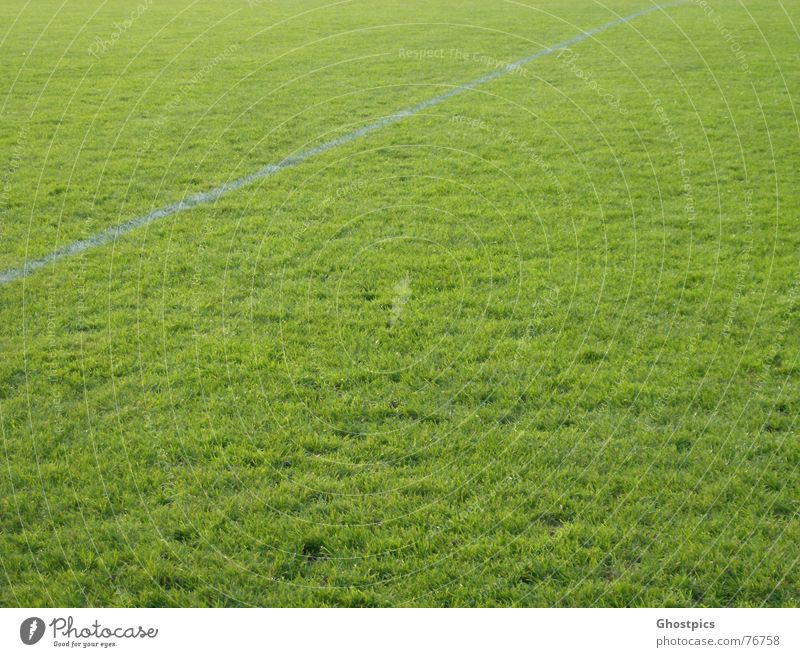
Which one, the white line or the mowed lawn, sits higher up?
the white line

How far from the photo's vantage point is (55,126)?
12.3m

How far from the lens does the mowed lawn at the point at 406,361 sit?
4156mm

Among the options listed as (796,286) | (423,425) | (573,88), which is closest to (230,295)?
(423,425)

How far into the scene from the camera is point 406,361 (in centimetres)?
588

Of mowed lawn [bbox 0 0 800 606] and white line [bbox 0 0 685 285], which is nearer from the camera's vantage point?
mowed lawn [bbox 0 0 800 606]

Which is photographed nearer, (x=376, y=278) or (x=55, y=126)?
(x=376, y=278)

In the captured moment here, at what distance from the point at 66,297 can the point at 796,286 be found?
5923 mm

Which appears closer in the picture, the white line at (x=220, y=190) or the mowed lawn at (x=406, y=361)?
the mowed lawn at (x=406, y=361)

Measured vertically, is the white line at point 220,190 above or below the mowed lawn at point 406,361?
above

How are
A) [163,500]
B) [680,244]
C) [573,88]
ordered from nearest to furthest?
[163,500], [680,244], [573,88]

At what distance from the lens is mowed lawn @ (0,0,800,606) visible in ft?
13.6

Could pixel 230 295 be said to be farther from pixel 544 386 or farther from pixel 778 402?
pixel 778 402

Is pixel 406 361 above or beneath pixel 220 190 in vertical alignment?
beneath

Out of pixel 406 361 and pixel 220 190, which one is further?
pixel 220 190
